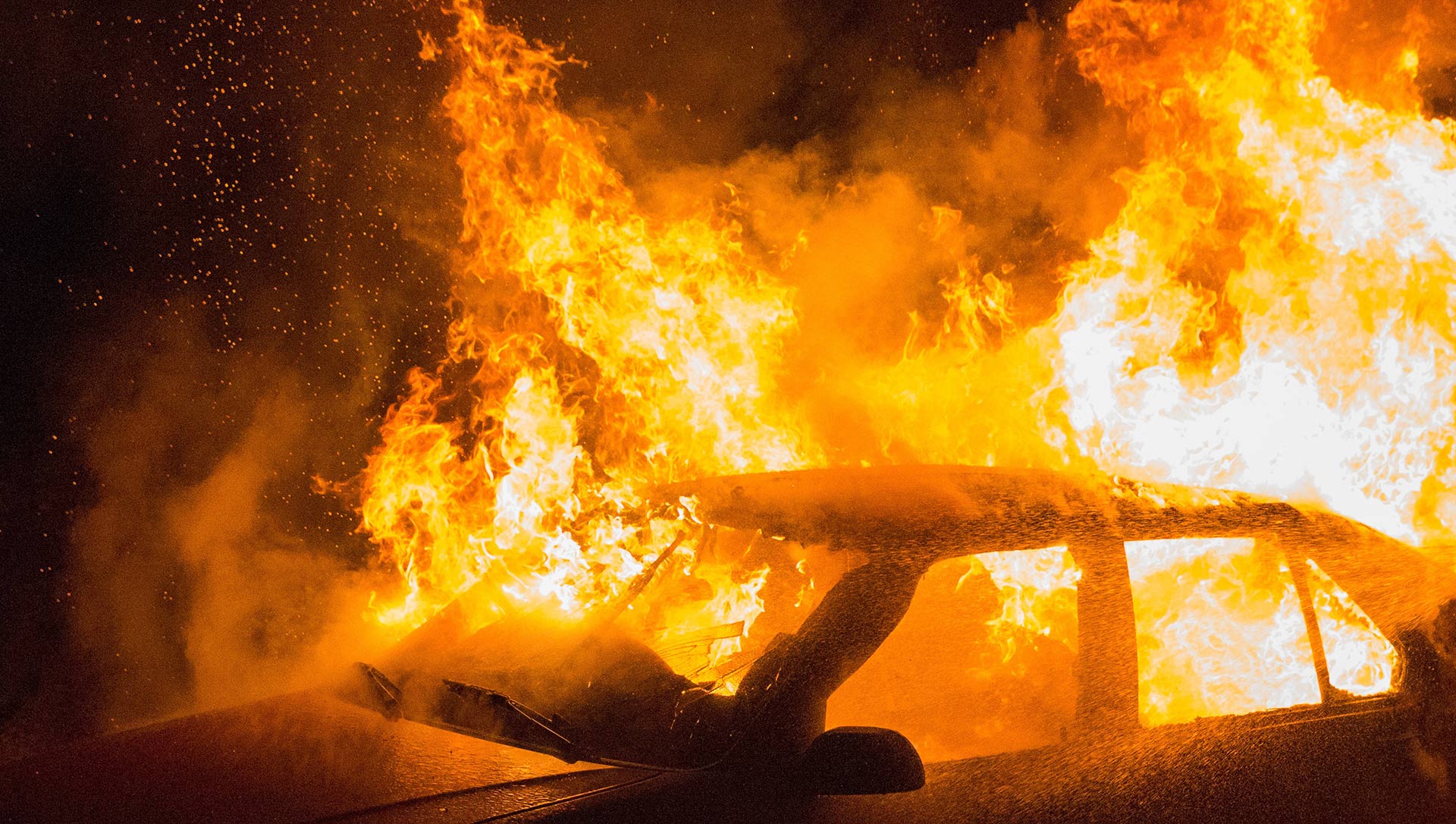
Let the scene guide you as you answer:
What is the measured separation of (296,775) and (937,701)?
2.02 meters

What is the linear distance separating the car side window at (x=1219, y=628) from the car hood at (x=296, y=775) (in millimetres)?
1805

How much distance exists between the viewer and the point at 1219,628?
293 centimetres

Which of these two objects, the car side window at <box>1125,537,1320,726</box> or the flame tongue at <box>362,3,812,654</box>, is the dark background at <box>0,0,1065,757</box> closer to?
the flame tongue at <box>362,3,812,654</box>

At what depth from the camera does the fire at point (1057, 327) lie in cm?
609

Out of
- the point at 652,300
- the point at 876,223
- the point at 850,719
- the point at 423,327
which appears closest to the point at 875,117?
the point at 876,223

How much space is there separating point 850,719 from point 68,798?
7.70 feet

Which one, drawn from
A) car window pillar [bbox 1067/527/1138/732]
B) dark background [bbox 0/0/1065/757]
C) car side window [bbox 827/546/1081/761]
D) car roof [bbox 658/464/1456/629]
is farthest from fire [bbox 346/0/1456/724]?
car window pillar [bbox 1067/527/1138/732]

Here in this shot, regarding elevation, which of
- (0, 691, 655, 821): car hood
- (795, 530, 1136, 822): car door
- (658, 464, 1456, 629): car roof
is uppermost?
(658, 464, 1456, 629): car roof

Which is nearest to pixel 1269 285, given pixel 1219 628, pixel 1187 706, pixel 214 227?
pixel 1219 628

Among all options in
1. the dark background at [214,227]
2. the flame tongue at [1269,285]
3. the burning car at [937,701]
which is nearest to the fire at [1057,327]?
the flame tongue at [1269,285]

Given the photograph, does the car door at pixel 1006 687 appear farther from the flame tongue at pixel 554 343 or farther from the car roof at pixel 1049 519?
the flame tongue at pixel 554 343

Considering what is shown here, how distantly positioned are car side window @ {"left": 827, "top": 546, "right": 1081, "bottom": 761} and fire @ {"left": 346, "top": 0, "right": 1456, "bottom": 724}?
112 inches

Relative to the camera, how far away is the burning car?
2.22 metres

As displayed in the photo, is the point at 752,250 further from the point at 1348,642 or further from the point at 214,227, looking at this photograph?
the point at 1348,642
